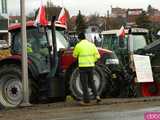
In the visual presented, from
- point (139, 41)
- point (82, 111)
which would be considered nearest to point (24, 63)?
point (82, 111)

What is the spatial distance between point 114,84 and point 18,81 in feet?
9.08

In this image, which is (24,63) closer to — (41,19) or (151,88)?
(41,19)

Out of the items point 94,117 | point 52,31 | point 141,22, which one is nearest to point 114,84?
point 52,31

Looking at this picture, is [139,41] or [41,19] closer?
[41,19]

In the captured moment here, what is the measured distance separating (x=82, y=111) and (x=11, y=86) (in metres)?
2.58

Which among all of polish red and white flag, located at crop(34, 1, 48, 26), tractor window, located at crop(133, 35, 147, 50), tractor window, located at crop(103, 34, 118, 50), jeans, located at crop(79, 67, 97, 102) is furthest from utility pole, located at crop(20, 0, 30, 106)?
tractor window, located at crop(103, 34, 118, 50)

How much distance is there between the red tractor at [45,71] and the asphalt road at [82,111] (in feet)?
1.37

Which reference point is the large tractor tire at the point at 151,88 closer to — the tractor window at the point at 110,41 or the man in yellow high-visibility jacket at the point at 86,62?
the man in yellow high-visibility jacket at the point at 86,62

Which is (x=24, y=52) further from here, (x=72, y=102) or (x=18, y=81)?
(x=72, y=102)

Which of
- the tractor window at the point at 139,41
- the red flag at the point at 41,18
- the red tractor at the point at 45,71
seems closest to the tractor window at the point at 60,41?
the red tractor at the point at 45,71

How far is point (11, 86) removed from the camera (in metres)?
14.5

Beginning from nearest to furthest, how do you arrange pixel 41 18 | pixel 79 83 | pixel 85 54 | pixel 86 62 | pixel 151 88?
pixel 86 62
pixel 85 54
pixel 79 83
pixel 41 18
pixel 151 88

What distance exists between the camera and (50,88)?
46.9 feet

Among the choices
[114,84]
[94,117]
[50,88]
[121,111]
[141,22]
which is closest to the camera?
[94,117]
